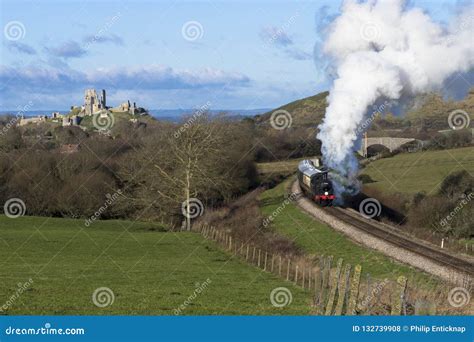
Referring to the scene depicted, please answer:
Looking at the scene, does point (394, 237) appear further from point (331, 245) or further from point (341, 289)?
point (341, 289)

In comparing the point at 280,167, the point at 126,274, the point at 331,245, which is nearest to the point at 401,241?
the point at 331,245

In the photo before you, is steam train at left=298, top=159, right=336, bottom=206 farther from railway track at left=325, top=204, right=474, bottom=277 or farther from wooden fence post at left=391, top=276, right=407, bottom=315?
wooden fence post at left=391, top=276, right=407, bottom=315

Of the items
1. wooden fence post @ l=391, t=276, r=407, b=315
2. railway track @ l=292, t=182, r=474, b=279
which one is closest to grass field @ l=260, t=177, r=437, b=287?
Result: railway track @ l=292, t=182, r=474, b=279

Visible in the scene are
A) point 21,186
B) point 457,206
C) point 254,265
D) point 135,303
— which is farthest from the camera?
point 21,186

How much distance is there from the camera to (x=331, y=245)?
38.7 meters

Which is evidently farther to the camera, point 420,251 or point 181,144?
point 181,144

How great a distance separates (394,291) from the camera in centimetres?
2025

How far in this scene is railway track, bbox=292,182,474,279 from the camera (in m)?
30.9

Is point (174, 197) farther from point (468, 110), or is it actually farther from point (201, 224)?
point (468, 110)

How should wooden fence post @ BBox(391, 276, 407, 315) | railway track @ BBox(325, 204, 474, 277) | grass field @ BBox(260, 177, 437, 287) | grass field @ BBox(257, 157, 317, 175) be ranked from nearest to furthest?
1. wooden fence post @ BBox(391, 276, 407, 315)
2. grass field @ BBox(260, 177, 437, 287)
3. railway track @ BBox(325, 204, 474, 277)
4. grass field @ BBox(257, 157, 317, 175)

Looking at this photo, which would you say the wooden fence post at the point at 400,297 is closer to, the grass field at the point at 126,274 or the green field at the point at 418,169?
the grass field at the point at 126,274

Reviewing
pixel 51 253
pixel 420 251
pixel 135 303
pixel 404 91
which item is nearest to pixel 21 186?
pixel 51 253

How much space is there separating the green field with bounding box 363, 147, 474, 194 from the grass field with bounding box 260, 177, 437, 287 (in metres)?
14.1

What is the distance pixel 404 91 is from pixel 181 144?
2475cm
